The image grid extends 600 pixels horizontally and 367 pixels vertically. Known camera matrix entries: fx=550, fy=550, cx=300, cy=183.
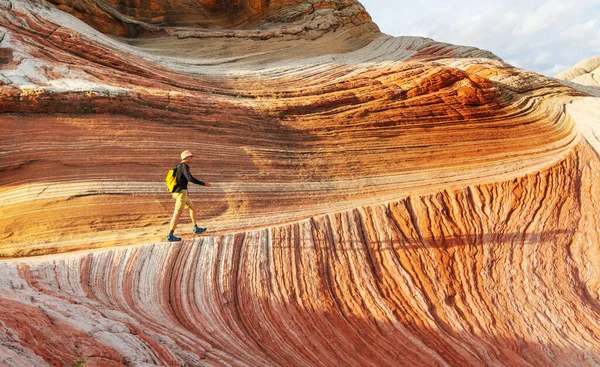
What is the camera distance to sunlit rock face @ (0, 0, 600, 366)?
701cm

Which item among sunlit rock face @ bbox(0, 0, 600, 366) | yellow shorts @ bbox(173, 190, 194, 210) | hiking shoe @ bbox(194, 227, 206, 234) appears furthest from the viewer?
hiking shoe @ bbox(194, 227, 206, 234)

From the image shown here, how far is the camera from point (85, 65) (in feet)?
41.7

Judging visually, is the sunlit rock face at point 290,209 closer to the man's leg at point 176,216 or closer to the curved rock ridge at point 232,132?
the curved rock ridge at point 232,132

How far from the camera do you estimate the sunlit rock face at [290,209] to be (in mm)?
7008

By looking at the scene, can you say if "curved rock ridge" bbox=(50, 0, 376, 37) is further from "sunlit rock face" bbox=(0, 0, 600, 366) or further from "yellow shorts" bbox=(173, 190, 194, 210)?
"yellow shorts" bbox=(173, 190, 194, 210)

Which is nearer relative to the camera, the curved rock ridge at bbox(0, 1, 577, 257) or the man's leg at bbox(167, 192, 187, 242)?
the man's leg at bbox(167, 192, 187, 242)

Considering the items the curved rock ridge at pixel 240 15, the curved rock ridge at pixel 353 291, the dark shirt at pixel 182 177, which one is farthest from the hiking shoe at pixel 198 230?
the curved rock ridge at pixel 240 15

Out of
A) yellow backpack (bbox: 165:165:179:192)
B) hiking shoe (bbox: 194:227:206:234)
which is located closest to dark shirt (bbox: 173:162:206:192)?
yellow backpack (bbox: 165:165:179:192)

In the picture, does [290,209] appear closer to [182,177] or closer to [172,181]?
[182,177]

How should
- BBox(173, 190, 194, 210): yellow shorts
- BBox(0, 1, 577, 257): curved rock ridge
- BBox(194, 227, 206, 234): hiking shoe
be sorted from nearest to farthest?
BBox(173, 190, 194, 210): yellow shorts < BBox(194, 227, 206, 234): hiking shoe < BBox(0, 1, 577, 257): curved rock ridge

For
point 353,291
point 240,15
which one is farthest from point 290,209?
point 240,15

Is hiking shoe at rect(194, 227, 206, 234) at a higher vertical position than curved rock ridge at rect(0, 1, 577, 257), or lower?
A: lower

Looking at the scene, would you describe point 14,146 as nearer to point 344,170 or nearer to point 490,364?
point 344,170

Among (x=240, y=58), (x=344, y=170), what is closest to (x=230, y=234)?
(x=344, y=170)
